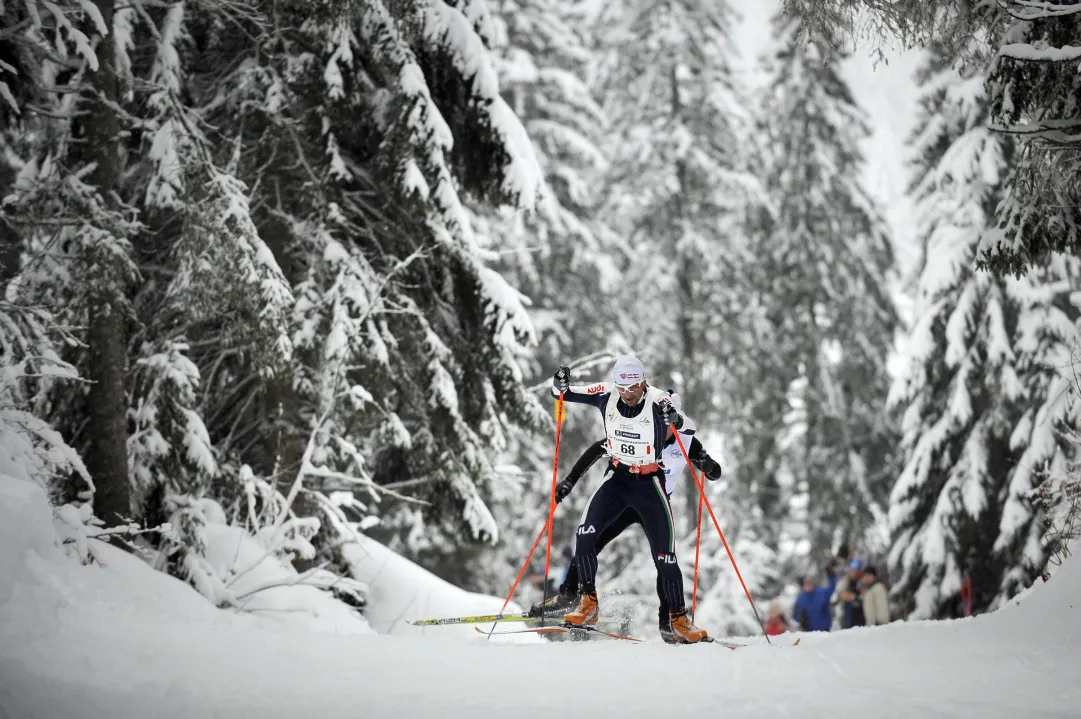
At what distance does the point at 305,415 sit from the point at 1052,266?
1251 cm

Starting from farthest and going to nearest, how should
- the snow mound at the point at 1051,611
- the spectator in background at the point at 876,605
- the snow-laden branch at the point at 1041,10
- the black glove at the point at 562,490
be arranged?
the spectator in background at the point at 876,605, the black glove at the point at 562,490, the snow mound at the point at 1051,611, the snow-laden branch at the point at 1041,10

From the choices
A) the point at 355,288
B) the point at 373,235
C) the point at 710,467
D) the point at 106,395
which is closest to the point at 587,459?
the point at 710,467

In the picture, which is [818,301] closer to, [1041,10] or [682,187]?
[682,187]

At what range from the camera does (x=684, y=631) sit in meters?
6.97

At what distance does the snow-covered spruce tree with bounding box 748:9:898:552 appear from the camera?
23.9 meters

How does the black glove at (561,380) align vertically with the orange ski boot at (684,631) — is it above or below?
above

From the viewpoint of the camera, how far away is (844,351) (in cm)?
2497

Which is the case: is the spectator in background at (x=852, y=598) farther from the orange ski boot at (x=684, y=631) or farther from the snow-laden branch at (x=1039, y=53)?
the snow-laden branch at (x=1039, y=53)

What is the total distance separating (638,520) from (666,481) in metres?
0.44

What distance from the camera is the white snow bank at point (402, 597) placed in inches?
356

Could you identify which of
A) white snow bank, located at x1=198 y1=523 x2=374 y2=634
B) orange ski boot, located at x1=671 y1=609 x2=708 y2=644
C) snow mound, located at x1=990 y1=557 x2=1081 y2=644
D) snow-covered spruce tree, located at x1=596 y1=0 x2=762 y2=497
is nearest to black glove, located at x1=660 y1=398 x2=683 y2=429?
orange ski boot, located at x1=671 y1=609 x2=708 y2=644

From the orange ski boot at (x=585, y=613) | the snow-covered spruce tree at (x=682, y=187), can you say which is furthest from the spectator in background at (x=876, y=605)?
the snow-covered spruce tree at (x=682, y=187)

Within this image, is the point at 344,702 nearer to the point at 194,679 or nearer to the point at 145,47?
the point at 194,679

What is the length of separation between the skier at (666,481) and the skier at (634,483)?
0.08 meters
